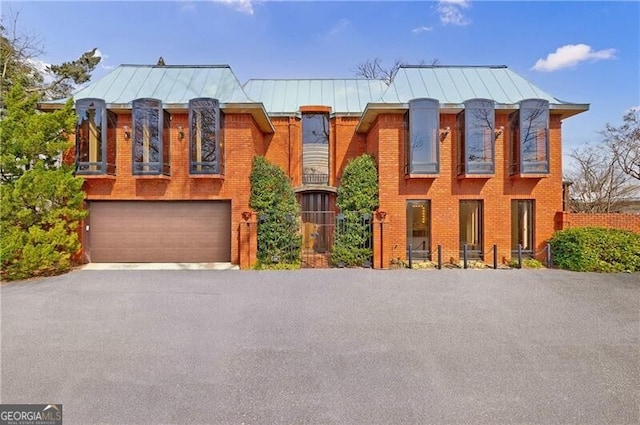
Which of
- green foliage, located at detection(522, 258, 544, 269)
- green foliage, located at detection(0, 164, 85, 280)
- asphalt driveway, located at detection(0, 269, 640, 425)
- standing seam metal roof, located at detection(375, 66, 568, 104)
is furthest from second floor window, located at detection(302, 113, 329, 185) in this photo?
green foliage, located at detection(0, 164, 85, 280)

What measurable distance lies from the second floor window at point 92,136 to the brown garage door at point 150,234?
137 cm

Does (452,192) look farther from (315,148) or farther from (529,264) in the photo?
(315,148)

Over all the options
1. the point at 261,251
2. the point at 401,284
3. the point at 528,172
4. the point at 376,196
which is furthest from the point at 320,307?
the point at 528,172

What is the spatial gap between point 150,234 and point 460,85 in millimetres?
13349

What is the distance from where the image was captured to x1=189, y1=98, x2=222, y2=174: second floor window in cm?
1081

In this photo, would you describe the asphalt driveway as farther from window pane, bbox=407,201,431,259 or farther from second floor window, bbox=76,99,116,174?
second floor window, bbox=76,99,116,174

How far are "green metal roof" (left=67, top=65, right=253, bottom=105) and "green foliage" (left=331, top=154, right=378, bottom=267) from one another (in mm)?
4622

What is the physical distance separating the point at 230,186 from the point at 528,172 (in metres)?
10.8

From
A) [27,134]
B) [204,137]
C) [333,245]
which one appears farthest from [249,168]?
[27,134]

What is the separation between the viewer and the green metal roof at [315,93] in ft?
47.3

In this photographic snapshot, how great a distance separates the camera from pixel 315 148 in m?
14.0

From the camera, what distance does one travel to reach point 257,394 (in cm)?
371

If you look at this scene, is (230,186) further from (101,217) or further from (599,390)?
(599,390)

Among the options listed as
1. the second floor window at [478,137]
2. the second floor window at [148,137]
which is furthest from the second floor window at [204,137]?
the second floor window at [478,137]
